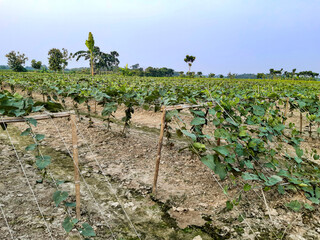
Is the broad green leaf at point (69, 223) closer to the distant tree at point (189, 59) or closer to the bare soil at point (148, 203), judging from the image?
the bare soil at point (148, 203)

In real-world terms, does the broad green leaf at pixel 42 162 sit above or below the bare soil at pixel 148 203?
above

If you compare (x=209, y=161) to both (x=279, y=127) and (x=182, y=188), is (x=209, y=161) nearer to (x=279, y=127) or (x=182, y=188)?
(x=279, y=127)

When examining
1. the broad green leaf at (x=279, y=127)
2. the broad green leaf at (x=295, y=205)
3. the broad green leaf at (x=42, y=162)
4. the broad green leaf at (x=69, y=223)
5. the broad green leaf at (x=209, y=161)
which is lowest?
the broad green leaf at (x=69, y=223)

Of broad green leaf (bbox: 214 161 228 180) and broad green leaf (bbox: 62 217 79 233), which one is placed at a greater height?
broad green leaf (bbox: 214 161 228 180)

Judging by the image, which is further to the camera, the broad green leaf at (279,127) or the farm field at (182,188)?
the broad green leaf at (279,127)

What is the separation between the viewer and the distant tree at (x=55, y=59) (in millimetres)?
45812

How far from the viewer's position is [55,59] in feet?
150

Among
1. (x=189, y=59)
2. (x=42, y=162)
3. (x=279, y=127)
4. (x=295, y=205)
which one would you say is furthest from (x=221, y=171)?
(x=189, y=59)

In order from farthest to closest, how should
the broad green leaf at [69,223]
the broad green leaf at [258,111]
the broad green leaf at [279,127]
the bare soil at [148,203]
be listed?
the broad green leaf at [258,111], the broad green leaf at [279,127], the bare soil at [148,203], the broad green leaf at [69,223]

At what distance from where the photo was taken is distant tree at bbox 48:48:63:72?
45.8m

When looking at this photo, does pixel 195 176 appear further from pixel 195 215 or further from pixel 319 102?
pixel 319 102

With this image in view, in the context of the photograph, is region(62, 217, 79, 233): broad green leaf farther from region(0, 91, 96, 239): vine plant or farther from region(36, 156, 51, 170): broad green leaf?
region(36, 156, 51, 170): broad green leaf

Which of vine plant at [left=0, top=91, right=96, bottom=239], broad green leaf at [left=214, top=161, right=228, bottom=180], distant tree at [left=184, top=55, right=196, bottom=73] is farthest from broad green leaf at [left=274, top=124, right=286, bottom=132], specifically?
distant tree at [left=184, top=55, right=196, bottom=73]

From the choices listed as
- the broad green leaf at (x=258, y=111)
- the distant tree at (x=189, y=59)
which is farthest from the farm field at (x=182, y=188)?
the distant tree at (x=189, y=59)
